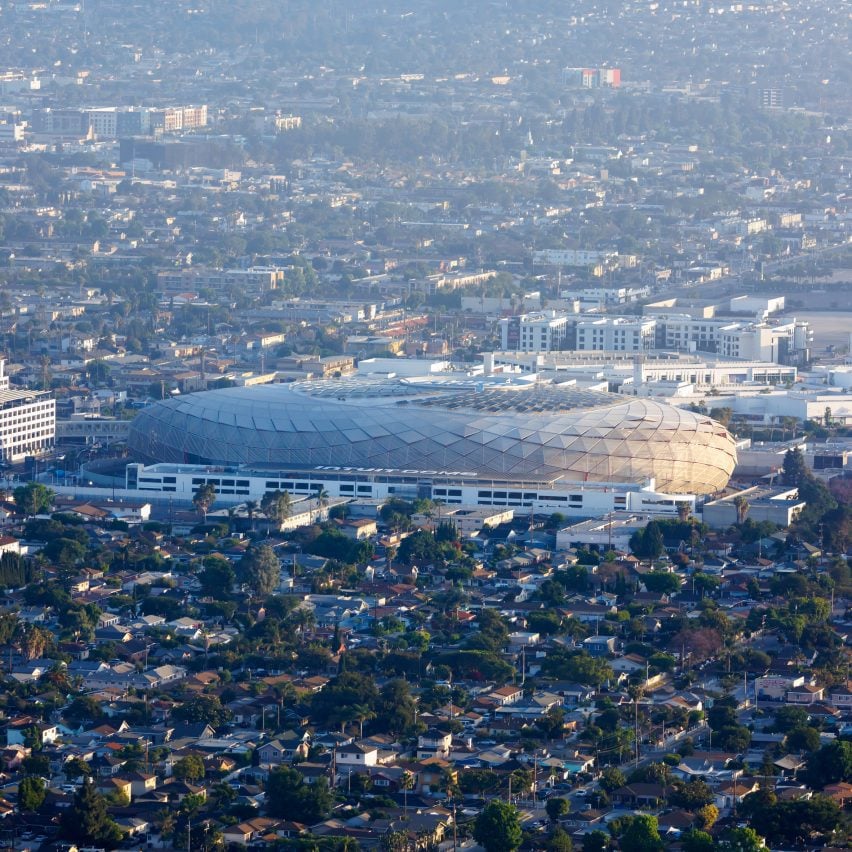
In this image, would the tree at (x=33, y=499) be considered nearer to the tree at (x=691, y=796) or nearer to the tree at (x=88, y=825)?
the tree at (x=88, y=825)

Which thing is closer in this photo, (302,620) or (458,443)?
(302,620)

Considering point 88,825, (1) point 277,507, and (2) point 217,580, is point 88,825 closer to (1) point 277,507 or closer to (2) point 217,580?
(2) point 217,580

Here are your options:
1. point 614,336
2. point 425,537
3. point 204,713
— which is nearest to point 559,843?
point 204,713

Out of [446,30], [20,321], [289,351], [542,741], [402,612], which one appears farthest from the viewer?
[446,30]

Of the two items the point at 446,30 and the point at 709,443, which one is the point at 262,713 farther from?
the point at 446,30

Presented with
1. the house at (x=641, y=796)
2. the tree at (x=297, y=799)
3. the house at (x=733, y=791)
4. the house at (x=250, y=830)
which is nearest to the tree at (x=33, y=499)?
the tree at (x=297, y=799)

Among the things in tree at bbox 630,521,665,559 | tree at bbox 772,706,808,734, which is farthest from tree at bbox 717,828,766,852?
tree at bbox 630,521,665,559

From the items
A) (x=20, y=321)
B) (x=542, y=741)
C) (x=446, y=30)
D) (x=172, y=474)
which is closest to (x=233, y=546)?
(x=172, y=474)
